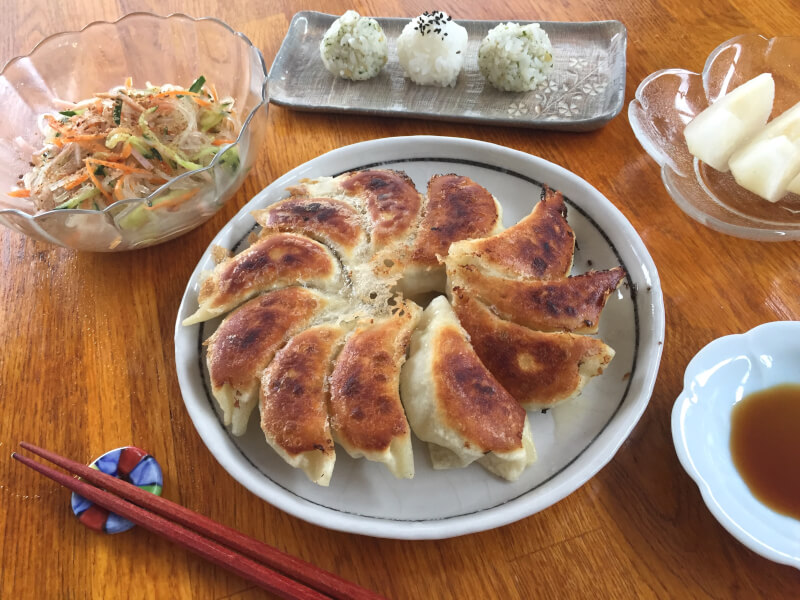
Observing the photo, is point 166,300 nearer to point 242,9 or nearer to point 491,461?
point 491,461

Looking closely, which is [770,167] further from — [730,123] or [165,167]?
[165,167]

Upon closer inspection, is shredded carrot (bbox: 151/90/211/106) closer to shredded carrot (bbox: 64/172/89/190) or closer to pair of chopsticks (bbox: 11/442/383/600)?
shredded carrot (bbox: 64/172/89/190)

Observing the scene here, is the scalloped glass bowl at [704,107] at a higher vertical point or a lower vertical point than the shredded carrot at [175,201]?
→ lower

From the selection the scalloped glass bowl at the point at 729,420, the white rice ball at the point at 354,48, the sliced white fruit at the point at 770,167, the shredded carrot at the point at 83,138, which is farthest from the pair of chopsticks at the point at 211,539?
the white rice ball at the point at 354,48

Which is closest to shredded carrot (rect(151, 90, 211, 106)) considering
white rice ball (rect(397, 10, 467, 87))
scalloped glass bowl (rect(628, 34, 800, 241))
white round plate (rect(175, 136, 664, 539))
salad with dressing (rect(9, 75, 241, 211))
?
salad with dressing (rect(9, 75, 241, 211))

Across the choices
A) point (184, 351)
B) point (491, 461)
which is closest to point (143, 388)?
point (184, 351)

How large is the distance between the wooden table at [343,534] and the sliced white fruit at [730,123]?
0.21 meters

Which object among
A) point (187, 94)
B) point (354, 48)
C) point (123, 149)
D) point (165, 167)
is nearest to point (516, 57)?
point (354, 48)

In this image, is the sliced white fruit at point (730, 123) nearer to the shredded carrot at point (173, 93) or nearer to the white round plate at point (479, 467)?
the white round plate at point (479, 467)

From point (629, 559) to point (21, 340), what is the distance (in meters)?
2.03

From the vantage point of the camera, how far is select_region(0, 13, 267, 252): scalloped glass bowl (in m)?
1.91

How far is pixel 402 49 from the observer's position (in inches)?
104

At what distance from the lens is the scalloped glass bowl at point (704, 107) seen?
6.70 ft

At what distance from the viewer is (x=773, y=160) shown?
197 cm
